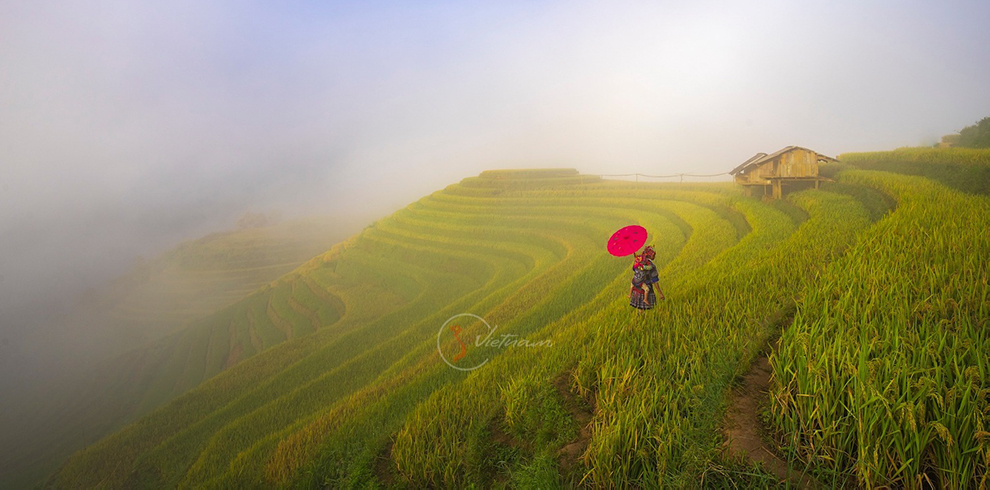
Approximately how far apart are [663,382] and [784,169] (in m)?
15.3

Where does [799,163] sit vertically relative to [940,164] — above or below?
above

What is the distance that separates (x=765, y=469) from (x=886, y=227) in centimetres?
672

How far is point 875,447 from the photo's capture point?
2.21 m

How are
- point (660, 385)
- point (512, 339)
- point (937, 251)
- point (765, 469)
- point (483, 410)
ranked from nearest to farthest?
1. point (765, 469)
2. point (660, 385)
3. point (483, 410)
4. point (937, 251)
5. point (512, 339)

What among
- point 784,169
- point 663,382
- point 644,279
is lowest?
point 663,382

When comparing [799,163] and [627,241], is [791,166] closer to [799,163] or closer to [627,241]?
[799,163]

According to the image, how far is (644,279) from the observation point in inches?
196

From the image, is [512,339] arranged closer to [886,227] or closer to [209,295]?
[886,227]

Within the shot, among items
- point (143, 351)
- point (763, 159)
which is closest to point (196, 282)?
point (143, 351)

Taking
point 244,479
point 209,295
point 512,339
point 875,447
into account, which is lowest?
point 209,295

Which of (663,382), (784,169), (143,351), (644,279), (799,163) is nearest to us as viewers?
(663,382)

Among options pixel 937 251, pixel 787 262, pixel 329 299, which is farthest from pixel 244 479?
pixel 329 299

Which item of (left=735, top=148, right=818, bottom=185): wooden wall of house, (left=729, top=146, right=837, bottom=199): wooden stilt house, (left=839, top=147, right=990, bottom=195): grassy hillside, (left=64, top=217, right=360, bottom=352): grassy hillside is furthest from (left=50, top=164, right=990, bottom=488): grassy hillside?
(left=64, top=217, right=360, bottom=352): grassy hillside

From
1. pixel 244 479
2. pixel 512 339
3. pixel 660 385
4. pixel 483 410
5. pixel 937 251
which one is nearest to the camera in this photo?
pixel 660 385
